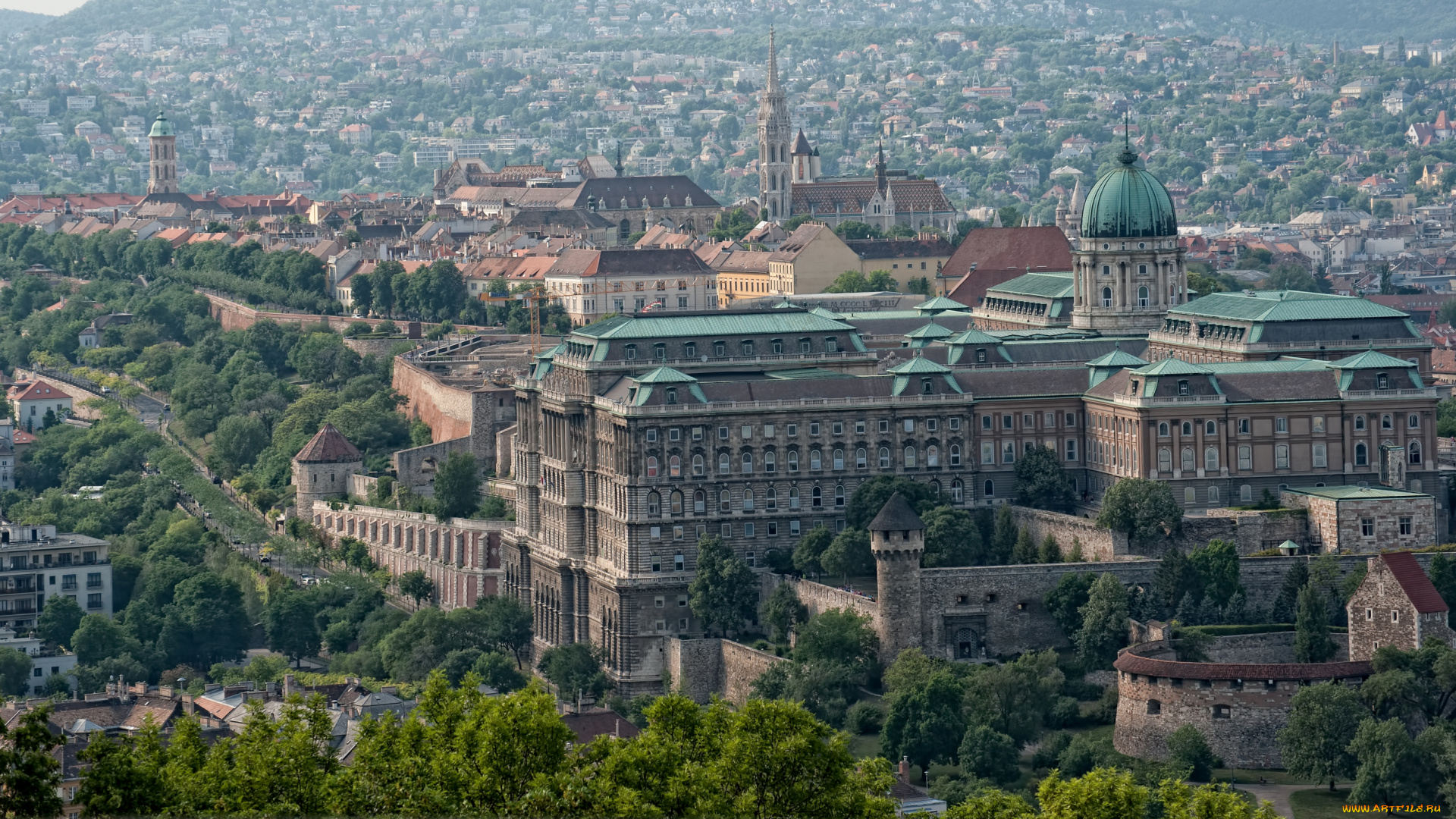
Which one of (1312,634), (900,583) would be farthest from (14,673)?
(1312,634)

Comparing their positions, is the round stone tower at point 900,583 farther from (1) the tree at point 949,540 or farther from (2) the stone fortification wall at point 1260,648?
(2) the stone fortification wall at point 1260,648

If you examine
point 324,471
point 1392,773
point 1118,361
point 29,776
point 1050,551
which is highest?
point 1118,361

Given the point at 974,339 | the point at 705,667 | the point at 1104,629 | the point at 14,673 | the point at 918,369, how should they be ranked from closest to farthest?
1. the point at 1104,629
2. the point at 705,667
3. the point at 918,369
4. the point at 974,339
5. the point at 14,673

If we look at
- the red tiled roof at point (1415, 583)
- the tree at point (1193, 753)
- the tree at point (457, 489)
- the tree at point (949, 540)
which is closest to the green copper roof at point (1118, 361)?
the tree at point (949, 540)

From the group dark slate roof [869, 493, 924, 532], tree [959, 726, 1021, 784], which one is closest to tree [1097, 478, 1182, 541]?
dark slate roof [869, 493, 924, 532]

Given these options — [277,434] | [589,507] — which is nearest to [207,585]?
[589,507]

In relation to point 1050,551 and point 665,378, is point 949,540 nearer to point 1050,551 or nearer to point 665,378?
point 1050,551

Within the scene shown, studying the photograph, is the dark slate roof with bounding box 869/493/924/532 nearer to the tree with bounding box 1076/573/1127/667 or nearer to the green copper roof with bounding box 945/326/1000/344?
the tree with bounding box 1076/573/1127/667
